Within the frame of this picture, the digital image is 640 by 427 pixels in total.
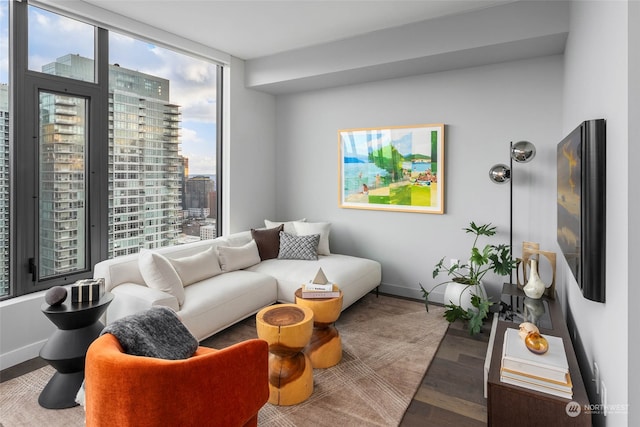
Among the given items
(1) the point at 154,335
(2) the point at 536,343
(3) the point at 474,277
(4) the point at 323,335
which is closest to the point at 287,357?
(4) the point at 323,335

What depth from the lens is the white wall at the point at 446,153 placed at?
337cm

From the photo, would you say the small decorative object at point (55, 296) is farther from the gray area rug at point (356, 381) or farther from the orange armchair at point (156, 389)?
the orange armchair at point (156, 389)

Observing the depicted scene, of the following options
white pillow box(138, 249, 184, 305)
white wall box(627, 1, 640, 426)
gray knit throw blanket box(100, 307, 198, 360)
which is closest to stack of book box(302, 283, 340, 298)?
white pillow box(138, 249, 184, 305)

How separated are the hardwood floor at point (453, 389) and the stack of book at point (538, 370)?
1.68ft

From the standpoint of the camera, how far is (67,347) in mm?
2150

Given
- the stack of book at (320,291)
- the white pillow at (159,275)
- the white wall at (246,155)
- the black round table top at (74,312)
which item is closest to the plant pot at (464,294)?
the stack of book at (320,291)

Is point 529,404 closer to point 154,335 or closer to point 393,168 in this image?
point 154,335


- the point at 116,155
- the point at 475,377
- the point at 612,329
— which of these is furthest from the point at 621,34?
the point at 116,155

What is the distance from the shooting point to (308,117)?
4.69m

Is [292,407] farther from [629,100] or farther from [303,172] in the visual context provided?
[303,172]

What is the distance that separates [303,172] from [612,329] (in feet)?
12.4

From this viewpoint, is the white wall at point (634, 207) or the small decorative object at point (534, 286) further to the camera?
the small decorative object at point (534, 286)

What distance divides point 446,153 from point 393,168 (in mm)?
587

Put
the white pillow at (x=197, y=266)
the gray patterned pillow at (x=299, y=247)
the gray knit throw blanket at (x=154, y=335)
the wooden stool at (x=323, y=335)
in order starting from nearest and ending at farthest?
1. the gray knit throw blanket at (x=154, y=335)
2. the wooden stool at (x=323, y=335)
3. the white pillow at (x=197, y=266)
4. the gray patterned pillow at (x=299, y=247)
